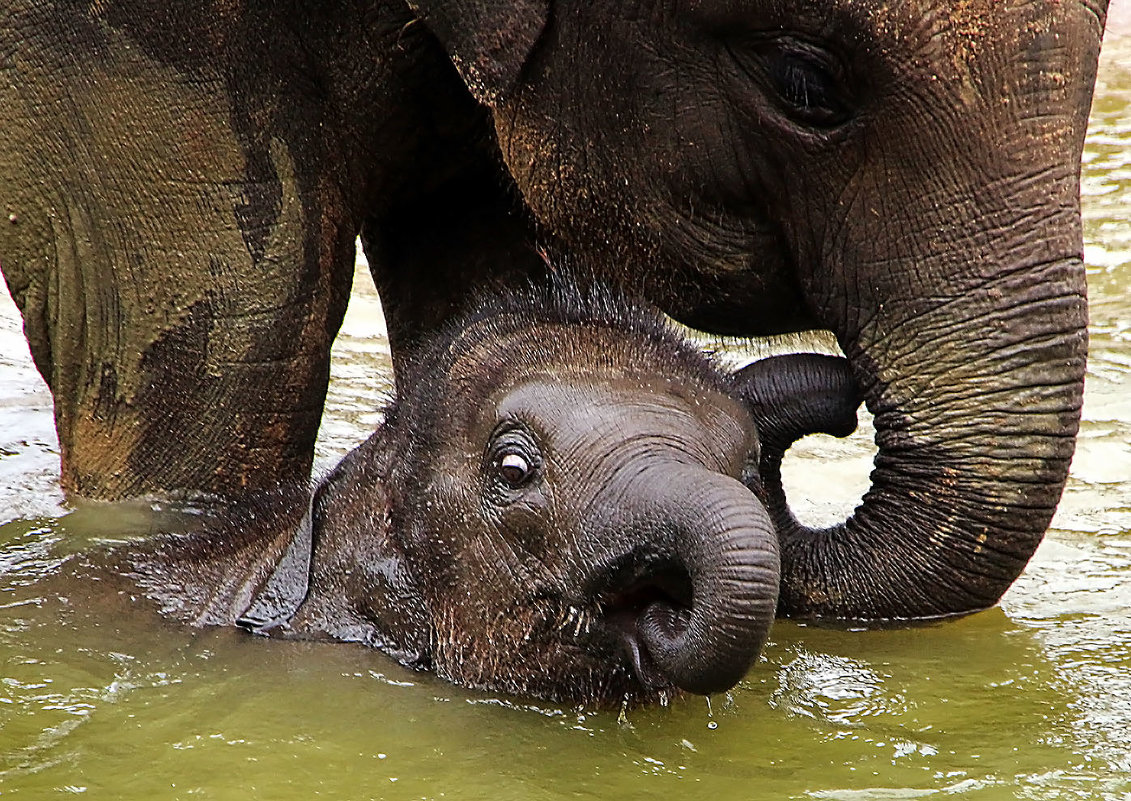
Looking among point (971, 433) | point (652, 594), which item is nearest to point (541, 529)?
point (652, 594)

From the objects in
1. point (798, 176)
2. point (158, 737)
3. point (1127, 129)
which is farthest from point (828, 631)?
point (1127, 129)

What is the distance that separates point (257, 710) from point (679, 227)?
1308 mm

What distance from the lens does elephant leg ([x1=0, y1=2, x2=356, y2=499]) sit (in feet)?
14.5

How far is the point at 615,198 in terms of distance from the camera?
4.27m

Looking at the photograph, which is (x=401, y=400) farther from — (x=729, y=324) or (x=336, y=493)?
(x=729, y=324)

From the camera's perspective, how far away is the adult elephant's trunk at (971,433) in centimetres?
373

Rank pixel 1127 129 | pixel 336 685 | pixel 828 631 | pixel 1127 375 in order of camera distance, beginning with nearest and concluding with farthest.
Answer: pixel 336 685, pixel 828 631, pixel 1127 375, pixel 1127 129

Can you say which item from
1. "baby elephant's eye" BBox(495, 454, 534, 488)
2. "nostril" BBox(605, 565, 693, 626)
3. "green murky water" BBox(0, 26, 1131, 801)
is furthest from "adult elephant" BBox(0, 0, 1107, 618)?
"baby elephant's eye" BBox(495, 454, 534, 488)

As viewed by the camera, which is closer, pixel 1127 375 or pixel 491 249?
pixel 491 249

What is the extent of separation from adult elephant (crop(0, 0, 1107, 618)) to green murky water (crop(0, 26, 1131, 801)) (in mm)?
210

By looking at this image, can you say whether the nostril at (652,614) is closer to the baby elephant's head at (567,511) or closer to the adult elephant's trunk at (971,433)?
the baby elephant's head at (567,511)

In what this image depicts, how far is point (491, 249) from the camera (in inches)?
211

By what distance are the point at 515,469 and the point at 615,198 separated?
0.72 m

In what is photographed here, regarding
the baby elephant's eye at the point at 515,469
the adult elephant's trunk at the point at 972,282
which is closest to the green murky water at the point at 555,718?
the adult elephant's trunk at the point at 972,282
